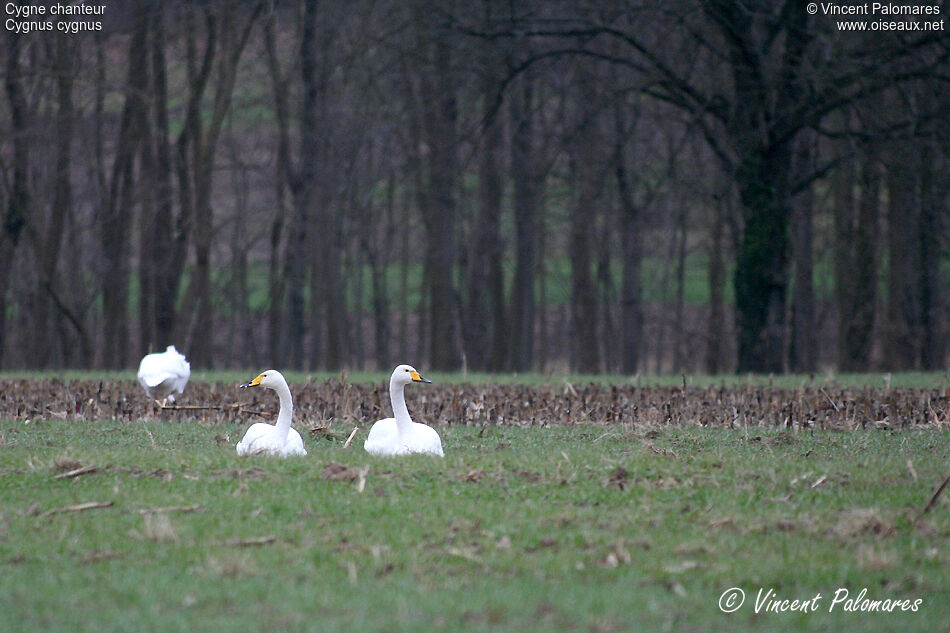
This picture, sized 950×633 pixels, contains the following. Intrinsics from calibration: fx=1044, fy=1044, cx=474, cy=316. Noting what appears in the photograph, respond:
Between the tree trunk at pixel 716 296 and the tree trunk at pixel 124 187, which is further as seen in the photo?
the tree trunk at pixel 716 296

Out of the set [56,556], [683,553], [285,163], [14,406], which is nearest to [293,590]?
[56,556]

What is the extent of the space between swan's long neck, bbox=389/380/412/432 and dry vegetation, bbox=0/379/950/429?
7.03 ft

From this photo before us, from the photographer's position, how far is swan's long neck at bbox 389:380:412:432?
368 inches

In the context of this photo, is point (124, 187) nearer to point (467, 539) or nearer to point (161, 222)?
point (161, 222)

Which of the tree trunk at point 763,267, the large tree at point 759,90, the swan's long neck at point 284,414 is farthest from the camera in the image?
the tree trunk at point 763,267

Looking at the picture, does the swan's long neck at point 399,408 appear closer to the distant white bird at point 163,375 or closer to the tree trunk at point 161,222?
the distant white bird at point 163,375

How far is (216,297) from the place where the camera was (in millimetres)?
47938

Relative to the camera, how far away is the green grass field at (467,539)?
17.4 feet

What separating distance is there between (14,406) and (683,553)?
10112 millimetres

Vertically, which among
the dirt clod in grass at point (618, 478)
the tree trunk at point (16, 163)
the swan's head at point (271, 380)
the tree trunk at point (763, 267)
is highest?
the tree trunk at point (16, 163)

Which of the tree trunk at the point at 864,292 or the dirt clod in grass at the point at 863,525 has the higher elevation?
the tree trunk at the point at 864,292

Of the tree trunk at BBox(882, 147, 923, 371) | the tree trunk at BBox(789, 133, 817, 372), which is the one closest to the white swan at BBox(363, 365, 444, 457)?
the tree trunk at BBox(882, 147, 923, 371)

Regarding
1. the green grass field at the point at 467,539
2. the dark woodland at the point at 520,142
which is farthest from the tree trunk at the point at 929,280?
the green grass field at the point at 467,539

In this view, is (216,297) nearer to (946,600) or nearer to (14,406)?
(14,406)
